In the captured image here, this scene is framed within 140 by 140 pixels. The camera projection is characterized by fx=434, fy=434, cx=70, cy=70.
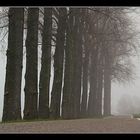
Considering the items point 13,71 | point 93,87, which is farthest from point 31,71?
point 93,87

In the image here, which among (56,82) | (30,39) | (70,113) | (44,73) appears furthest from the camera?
(70,113)

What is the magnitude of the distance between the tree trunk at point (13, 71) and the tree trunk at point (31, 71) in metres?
0.83

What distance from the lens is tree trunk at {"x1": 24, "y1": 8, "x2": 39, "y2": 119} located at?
14.9 meters

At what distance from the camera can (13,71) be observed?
14.0m

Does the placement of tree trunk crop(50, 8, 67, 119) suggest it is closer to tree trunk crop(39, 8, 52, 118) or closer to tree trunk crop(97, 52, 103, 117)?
tree trunk crop(39, 8, 52, 118)

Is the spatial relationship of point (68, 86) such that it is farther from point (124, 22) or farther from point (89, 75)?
point (89, 75)

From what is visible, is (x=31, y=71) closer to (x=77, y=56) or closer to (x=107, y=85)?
(x=77, y=56)

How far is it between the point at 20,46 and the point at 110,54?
10.1 metres

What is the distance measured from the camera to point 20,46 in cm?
1445

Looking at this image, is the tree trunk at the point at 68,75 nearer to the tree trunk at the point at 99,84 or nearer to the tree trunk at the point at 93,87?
the tree trunk at the point at 93,87
